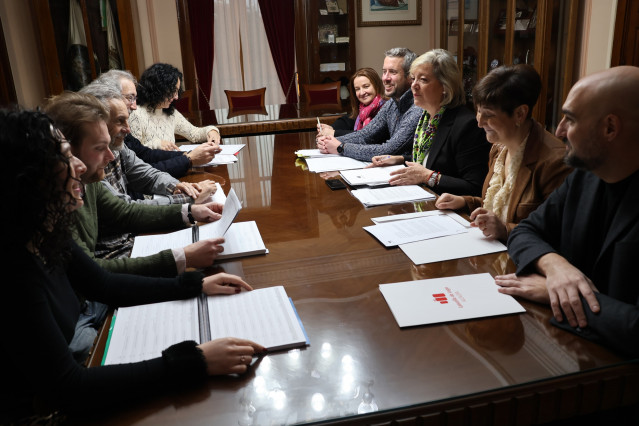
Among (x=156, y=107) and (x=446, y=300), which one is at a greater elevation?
(x=156, y=107)

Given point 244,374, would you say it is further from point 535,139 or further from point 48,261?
point 535,139

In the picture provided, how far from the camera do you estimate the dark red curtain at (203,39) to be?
233 inches

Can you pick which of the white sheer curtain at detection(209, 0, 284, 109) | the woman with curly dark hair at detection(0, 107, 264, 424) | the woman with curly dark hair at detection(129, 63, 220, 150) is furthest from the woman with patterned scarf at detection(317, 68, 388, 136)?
the white sheer curtain at detection(209, 0, 284, 109)

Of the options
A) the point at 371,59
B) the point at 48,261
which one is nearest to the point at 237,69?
the point at 371,59

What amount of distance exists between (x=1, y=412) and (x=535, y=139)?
5.01 ft

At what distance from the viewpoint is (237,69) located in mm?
6305

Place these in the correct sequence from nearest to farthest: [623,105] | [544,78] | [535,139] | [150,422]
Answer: [150,422], [623,105], [535,139], [544,78]

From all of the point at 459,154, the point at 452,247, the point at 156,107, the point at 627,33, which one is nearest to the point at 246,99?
the point at 156,107

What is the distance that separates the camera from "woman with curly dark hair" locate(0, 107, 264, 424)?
822 millimetres

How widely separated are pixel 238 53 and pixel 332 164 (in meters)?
4.25

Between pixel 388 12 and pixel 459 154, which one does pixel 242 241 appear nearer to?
pixel 459 154

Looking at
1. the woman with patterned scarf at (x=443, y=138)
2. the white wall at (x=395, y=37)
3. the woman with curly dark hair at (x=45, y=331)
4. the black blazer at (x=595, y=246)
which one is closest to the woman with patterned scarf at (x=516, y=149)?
the black blazer at (x=595, y=246)

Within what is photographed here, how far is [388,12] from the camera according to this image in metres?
6.18

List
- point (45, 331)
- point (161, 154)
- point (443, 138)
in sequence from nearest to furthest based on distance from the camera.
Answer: point (45, 331)
point (443, 138)
point (161, 154)
